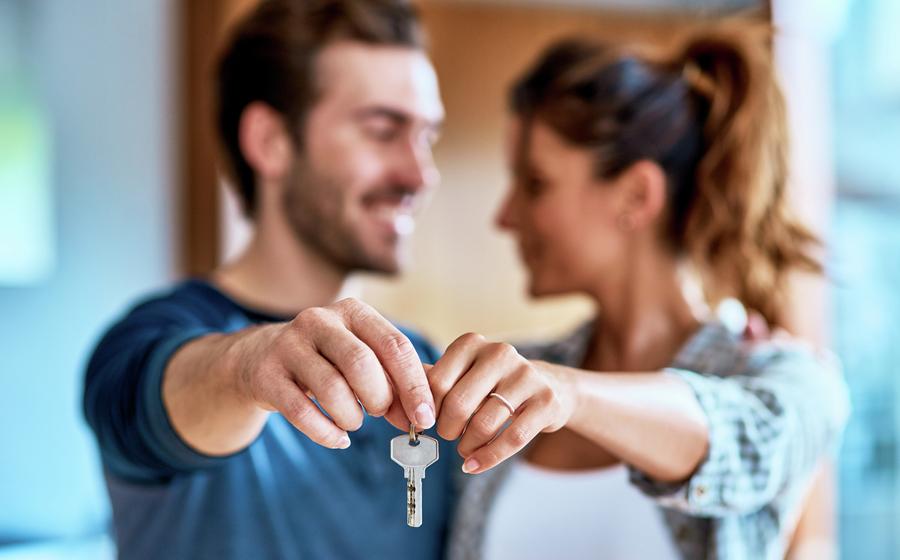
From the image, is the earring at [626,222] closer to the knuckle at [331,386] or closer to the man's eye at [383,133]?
the man's eye at [383,133]

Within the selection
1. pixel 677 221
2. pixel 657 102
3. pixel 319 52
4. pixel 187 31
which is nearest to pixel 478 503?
pixel 677 221

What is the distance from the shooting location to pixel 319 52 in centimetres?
147

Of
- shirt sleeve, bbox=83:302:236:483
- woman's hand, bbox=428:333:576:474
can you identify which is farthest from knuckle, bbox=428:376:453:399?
shirt sleeve, bbox=83:302:236:483

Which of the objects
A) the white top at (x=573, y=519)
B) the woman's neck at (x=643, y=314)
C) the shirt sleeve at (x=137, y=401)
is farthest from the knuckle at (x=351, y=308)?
the woman's neck at (x=643, y=314)

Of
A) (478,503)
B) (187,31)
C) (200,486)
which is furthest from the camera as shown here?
(187,31)

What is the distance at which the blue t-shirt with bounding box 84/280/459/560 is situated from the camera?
104 cm

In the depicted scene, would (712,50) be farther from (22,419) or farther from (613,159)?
(22,419)

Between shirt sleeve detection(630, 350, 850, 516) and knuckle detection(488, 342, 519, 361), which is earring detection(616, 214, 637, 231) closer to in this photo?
shirt sleeve detection(630, 350, 850, 516)

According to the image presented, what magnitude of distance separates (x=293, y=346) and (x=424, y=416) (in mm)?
105

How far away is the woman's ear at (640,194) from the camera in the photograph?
4.40 feet

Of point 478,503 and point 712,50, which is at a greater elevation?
point 712,50

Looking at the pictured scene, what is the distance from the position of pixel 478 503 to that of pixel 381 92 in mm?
614

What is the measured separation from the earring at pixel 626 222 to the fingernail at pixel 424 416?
2.61ft

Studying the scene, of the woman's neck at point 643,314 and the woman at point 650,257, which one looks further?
the woman's neck at point 643,314
